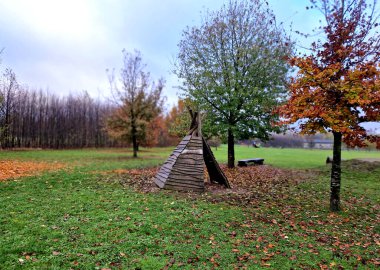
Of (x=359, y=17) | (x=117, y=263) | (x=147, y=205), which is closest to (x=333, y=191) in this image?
(x=359, y=17)

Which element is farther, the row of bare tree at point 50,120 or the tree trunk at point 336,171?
the row of bare tree at point 50,120

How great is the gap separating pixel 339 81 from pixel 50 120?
3450cm

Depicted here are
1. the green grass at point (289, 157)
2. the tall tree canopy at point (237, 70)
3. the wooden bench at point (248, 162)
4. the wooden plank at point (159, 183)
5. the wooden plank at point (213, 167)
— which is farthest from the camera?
the green grass at point (289, 157)

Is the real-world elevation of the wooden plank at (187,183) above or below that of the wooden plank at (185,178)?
below

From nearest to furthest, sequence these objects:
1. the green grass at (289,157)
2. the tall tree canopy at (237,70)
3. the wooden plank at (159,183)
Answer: the wooden plank at (159,183) < the tall tree canopy at (237,70) < the green grass at (289,157)

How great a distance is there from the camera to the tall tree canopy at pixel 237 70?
13.7 meters

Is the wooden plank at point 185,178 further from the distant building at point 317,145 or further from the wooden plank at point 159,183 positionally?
the distant building at point 317,145

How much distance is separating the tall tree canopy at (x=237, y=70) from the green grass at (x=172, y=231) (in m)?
5.96

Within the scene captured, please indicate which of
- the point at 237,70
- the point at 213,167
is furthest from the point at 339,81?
the point at 237,70

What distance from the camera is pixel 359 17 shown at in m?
6.85

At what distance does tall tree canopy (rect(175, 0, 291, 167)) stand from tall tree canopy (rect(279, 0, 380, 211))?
20.4 ft

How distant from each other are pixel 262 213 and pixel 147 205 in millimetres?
3066

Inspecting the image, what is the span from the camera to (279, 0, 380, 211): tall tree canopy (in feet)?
20.9

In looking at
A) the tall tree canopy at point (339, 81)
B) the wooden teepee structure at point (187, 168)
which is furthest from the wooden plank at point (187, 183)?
the tall tree canopy at point (339, 81)
